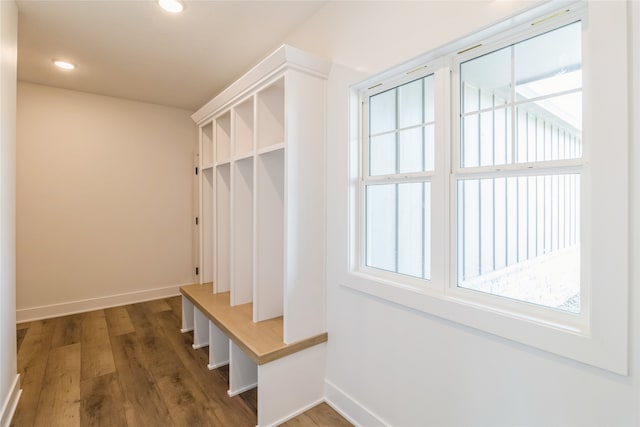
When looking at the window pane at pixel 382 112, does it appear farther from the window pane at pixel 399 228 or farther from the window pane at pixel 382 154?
the window pane at pixel 399 228

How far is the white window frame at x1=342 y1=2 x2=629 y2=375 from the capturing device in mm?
964

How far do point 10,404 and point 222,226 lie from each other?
5.81 ft

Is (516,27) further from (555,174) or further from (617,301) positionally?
(617,301)

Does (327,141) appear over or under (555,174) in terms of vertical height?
over

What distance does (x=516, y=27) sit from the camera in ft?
4.06

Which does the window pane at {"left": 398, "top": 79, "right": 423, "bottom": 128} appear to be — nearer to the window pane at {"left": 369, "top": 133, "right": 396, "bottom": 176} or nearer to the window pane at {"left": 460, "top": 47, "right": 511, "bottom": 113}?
the window pane at {"left": 369, "top": 133, "right": 396, "bottom": 176}

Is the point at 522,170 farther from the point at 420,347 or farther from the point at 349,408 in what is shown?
the point at 349,408

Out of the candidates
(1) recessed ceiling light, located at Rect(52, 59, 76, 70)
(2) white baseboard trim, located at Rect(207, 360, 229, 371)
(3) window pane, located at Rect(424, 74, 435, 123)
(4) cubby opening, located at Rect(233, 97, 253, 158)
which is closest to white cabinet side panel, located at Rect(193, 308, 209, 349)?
(2) white baseboard trim, located at Rect(207, 360, 229, 371)

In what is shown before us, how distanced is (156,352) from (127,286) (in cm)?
172

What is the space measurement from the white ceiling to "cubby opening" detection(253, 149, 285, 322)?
1041 millimetres

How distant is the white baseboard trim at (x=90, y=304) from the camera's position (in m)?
3.51

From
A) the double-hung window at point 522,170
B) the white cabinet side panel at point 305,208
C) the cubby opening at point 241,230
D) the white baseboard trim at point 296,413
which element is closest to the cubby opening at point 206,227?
the cubby opening at point 241,230

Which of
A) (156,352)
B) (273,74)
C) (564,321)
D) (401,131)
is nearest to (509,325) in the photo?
(564,321)

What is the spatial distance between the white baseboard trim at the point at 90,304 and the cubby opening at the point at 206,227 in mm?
1525
